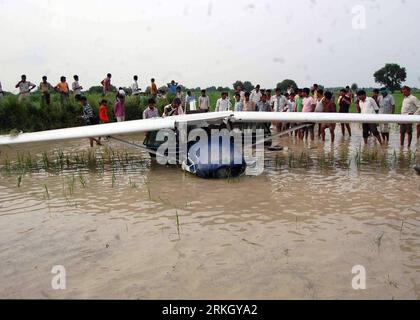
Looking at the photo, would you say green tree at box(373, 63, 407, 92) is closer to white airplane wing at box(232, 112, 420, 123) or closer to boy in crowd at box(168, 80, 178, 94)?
boy in crowd at box(168, 80, 178, 94)

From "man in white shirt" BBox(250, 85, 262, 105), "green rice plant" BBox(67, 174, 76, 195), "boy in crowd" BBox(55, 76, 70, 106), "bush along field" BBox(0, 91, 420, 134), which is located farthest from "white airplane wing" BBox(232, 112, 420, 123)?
"boy in crowd" BBox(55, 76, 70, 106)

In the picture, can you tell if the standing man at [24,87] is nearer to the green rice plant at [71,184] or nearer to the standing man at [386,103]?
the green rice plant at [71,184]

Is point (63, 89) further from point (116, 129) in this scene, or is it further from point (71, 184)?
point (71, 184)

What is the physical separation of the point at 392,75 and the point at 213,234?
112193mm

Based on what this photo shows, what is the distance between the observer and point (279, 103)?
15578 mm

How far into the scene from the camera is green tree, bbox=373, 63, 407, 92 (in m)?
103

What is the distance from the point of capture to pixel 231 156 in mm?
8680

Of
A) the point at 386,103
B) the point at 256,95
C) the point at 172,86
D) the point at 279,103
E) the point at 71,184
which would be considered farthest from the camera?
the point at 172,86

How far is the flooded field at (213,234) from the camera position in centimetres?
394

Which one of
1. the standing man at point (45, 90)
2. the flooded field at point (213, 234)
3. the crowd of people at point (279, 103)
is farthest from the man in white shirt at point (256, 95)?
the standing man at point (45, 90)

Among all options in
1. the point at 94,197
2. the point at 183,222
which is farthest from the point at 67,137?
the point at 183,222

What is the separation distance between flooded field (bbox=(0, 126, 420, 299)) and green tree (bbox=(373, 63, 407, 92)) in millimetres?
105255

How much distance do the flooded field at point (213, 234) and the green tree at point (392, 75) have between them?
105m

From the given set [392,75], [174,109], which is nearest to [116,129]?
[174,109]
